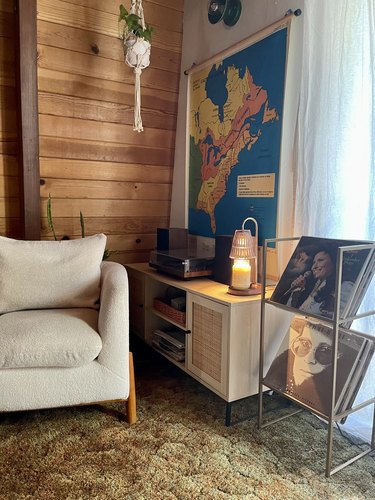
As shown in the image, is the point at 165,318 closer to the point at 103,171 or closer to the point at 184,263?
the point at 184,263

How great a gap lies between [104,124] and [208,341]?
147 cm

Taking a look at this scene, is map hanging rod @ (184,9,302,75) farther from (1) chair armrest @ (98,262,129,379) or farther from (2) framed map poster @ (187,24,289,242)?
(1) chair armrest @ (98,262,129,379)

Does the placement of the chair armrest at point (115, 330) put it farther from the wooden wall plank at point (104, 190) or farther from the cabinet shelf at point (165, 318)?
the wooden wall plank at point (104, 190)

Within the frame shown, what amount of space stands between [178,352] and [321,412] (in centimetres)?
82

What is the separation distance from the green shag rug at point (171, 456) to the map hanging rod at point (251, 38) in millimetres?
1733

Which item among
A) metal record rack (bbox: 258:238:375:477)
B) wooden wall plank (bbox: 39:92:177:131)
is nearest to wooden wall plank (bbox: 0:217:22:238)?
wooden wall plank (bbox: 39:92:177:131)

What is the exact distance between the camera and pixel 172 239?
237cm

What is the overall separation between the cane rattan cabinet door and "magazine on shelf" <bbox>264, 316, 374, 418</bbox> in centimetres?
21

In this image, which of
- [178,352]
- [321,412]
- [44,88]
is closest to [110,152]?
[44,88]

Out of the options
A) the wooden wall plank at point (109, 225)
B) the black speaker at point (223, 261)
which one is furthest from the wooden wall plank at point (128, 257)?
the black speaker at point (223, 261)

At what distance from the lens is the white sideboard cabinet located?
164cm

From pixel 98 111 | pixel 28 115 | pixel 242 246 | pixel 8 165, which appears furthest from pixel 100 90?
pixel 242 246

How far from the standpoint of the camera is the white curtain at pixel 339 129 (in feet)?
4.82

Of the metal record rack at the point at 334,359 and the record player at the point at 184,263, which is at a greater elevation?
the record player at the point at 184,263
